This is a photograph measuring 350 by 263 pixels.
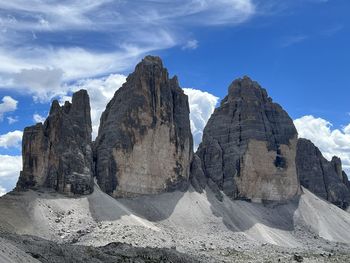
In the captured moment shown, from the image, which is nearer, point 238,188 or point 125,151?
point 125,151

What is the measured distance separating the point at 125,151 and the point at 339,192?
74.2m

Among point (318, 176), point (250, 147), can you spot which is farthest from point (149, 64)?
point (318, 176)

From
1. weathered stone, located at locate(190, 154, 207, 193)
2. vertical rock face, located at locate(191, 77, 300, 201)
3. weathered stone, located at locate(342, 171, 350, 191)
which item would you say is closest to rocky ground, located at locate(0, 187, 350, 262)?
weathered stone, located at locate(190, 154, 207, 193)

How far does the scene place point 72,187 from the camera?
318 ft

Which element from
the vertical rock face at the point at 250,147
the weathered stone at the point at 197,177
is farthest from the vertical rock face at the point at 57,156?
the vertical rock face at the point at 250,147

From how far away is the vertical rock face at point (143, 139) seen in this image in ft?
354

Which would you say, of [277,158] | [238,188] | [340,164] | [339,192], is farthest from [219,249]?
[340,164]

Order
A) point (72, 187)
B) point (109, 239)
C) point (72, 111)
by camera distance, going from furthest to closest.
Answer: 1. point (72, 111)
2. point (72, 187)
3. point (109, 239)

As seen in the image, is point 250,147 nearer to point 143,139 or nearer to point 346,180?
point 143,139

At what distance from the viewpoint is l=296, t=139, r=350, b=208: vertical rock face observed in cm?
15738

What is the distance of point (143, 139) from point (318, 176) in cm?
6396

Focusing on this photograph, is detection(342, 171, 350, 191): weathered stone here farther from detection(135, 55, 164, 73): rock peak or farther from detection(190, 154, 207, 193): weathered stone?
detection(135, 55, 164, 73): rock peak

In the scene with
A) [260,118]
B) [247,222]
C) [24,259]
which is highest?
[260,118]

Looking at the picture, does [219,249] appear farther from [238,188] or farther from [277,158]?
[277,158]
